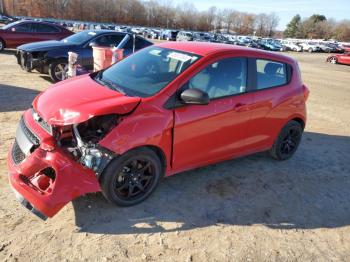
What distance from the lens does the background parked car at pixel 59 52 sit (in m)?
10.0

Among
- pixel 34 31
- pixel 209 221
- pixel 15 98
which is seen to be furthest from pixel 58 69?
pixel 209 221

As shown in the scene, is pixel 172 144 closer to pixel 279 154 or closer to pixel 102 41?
pixel 279 154

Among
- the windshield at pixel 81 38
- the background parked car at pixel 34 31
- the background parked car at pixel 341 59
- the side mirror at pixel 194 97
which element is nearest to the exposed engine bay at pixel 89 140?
the side mirror at pixel 194 97

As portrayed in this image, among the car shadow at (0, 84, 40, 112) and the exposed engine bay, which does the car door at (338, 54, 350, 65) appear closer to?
the car shadow at (0, 84, 40, 112)

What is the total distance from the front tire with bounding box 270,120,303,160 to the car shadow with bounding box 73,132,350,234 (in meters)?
0.14

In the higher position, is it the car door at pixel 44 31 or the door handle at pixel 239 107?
the door handle at pixel 239 107

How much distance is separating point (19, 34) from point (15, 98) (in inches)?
337

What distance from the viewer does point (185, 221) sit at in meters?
3.99

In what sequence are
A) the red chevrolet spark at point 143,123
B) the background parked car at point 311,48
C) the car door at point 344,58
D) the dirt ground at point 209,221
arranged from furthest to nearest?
the background parked car at point 311,48 < the car door at point 344,58 < the red chevrolet spark at point 143,123 < the dirt ground at point 209,221

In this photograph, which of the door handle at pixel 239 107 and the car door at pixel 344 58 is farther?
the car door at pixel 344 58

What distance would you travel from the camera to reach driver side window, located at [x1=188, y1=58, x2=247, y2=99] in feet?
14.5

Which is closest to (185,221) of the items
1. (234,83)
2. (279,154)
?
(234,83)

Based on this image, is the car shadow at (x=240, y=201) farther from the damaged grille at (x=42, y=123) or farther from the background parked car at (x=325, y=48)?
the background parked car at (x=325, y=48)

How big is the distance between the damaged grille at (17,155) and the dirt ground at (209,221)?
48 centimetres
